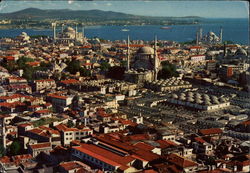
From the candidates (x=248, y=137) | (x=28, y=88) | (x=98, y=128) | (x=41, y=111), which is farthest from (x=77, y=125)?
(x=28, y=88)

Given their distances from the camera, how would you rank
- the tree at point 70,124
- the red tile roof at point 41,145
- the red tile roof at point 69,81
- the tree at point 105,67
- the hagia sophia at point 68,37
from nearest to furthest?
the red tile roof at point 41,145, the tree at point 70,124, the red tile roof at point 69,81, the tree at point 105,67, the hagia sophia at point 68,37

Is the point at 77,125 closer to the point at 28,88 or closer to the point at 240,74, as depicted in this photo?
the point at 28,88

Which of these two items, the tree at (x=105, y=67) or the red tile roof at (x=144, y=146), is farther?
the tree at (x=105, y=67)

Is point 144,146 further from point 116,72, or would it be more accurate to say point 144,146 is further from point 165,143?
point 116,72

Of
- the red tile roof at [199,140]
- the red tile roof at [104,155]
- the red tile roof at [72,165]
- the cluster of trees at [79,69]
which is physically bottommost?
the red tile roof at [72,165]

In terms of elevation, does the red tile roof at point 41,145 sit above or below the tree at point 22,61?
below

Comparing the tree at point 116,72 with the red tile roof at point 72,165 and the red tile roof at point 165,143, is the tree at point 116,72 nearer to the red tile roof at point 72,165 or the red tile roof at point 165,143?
the red tile roof at point 165,143

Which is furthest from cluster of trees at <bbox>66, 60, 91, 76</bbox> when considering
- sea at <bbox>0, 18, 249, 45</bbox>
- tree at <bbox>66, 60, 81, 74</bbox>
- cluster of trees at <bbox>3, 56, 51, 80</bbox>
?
sea at <bbox>0, 18, 249, 45</bbox>

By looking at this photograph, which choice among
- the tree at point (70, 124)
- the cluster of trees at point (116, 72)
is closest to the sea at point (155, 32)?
the cluster of trees at point (116, 72)
